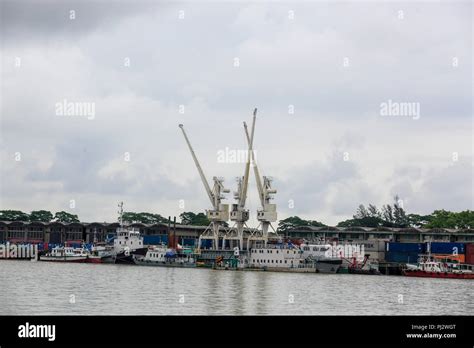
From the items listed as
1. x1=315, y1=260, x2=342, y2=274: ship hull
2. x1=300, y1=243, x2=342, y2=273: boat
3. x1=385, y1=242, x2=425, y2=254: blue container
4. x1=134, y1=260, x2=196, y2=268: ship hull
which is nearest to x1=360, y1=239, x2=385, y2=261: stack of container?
x1=385, y1=242, x2=425, y2=254: blue container

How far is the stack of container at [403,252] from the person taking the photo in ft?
419

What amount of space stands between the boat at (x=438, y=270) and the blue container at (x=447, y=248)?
10.6 meters

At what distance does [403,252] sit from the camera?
12875 centimetres

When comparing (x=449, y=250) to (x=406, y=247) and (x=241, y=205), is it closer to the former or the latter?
(x=406, y=247)

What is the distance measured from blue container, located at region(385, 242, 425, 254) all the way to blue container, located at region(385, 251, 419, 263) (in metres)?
0.64

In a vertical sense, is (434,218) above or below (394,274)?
above

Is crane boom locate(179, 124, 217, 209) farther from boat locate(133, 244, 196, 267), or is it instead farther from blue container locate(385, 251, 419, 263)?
blue container locate(385, 251, 419, 263)

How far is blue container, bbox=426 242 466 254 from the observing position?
126 meters

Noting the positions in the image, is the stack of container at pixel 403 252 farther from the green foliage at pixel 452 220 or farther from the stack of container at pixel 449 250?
the green foliage at pixel 452 220

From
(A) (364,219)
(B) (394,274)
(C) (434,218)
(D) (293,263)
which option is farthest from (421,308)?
(A) (364,219)

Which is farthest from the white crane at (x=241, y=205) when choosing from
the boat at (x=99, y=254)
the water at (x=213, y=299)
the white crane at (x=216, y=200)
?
the water at (x=213, y=299)

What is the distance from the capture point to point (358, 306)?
5181 cm
